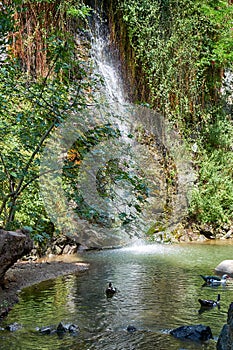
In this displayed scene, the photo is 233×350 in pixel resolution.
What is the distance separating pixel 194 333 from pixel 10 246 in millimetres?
1835

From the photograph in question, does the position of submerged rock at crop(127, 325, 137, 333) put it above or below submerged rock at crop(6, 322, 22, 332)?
below

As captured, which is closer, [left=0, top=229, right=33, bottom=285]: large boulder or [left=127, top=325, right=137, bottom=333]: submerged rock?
[left=127, top=325, right=137, bottom=333]: submerged rock

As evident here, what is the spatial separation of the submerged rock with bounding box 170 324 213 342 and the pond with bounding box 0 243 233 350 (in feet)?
0.24

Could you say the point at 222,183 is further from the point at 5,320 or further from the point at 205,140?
the point at 5,320

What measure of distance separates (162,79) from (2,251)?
7543 millimetres

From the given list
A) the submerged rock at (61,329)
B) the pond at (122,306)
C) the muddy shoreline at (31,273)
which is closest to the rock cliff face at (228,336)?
Result: the pond at (122,306)

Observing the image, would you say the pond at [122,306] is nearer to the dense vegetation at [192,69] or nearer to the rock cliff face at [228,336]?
the rock cliff face at [228,336]

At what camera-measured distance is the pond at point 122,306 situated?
131 inches

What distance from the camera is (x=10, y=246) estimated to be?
167 inches

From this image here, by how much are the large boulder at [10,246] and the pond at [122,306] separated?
0.43 meters

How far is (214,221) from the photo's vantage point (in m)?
10.4

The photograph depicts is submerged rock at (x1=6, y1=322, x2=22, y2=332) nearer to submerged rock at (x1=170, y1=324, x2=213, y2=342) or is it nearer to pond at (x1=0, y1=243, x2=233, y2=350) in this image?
pond at (x1=0, y1=243, x2=233, y2=350)

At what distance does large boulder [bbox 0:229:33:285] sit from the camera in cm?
417

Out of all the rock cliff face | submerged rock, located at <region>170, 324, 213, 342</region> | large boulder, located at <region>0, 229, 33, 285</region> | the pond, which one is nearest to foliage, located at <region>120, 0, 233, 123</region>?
the pond
